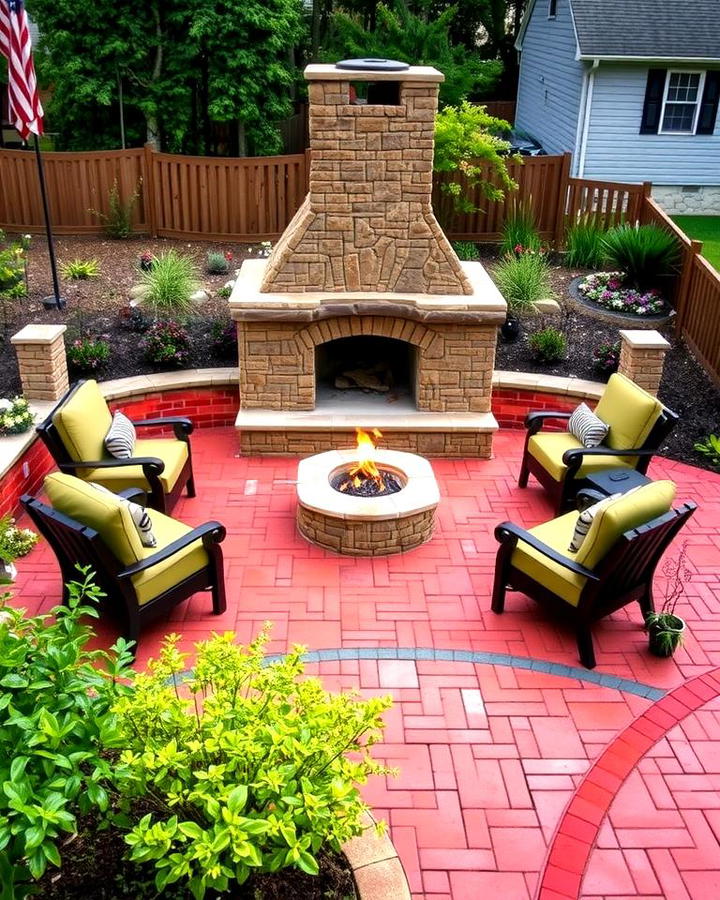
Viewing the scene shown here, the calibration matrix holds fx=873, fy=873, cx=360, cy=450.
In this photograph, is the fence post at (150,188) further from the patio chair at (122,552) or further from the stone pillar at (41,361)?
the patio chair at (122,552)

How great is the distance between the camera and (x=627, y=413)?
24.0ft

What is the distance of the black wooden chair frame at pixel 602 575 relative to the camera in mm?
5434

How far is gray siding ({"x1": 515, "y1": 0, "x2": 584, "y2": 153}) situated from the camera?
61.6ft

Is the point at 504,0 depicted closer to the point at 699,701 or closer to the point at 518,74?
the point at 518,74

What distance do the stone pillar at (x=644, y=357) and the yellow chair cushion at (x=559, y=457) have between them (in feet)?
4.38

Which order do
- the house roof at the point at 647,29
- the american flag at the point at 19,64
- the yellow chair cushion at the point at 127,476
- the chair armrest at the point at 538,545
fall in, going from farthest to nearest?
the house roof at the point at 647,29
the american flag at the point at 19,64
the yellow chair cushion at the point at 127,476
the chair armrest at the point at 538,545

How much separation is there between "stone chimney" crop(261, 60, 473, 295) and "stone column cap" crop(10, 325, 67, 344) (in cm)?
195

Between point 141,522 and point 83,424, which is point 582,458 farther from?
point 83,424

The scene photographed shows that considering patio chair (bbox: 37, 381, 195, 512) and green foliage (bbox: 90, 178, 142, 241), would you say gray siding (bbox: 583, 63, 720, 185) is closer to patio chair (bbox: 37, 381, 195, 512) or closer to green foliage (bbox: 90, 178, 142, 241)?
green foliage (bbox: 90, 178, 142, 241)

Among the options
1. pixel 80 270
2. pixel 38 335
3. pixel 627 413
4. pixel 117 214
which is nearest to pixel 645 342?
pixel 627 413

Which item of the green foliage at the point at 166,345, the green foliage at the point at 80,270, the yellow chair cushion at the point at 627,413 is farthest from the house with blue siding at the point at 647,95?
the yellow chair cushion at the point at 627,413

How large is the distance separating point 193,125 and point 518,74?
1251 centimetres

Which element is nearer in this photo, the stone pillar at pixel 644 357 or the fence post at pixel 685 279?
the stone pillar at pixel 644 357

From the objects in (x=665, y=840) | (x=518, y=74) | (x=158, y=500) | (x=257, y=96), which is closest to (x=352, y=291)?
(x=158, y=500)
